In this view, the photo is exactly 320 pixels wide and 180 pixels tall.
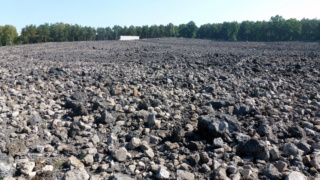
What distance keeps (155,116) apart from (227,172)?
206 cm

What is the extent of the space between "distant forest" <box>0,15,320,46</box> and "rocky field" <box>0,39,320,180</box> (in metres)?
44.9

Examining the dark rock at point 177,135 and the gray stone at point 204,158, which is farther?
the dark rock at point 177,135

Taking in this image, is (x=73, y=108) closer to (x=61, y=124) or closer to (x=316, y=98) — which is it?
(x=61, y=124)

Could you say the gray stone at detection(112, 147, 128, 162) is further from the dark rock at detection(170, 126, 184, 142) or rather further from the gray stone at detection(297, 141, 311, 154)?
the gray stone at detection(297, 141, 311, 154)

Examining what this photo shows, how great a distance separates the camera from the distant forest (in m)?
52.9

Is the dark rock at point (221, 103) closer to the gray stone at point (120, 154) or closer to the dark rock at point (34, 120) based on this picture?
the gray stone at point (120, 154)

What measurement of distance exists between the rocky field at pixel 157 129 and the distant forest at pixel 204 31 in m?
44.9

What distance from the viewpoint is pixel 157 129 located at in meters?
4.30

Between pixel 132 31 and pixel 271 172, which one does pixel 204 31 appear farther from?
pixel 271 172

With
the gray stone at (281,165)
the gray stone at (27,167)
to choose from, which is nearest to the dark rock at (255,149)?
the gray stone at (281,165)

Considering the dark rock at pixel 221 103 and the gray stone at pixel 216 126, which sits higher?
the dark rock at pixel 221 103

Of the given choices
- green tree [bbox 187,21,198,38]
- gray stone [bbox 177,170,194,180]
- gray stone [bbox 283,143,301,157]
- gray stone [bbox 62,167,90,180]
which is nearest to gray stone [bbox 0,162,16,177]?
gray stone [bbox 62,167,90,180]

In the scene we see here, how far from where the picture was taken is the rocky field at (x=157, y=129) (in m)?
3.07

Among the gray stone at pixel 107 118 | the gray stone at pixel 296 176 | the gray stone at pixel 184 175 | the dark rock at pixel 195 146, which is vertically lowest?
the gray stone at pixel 184 175
